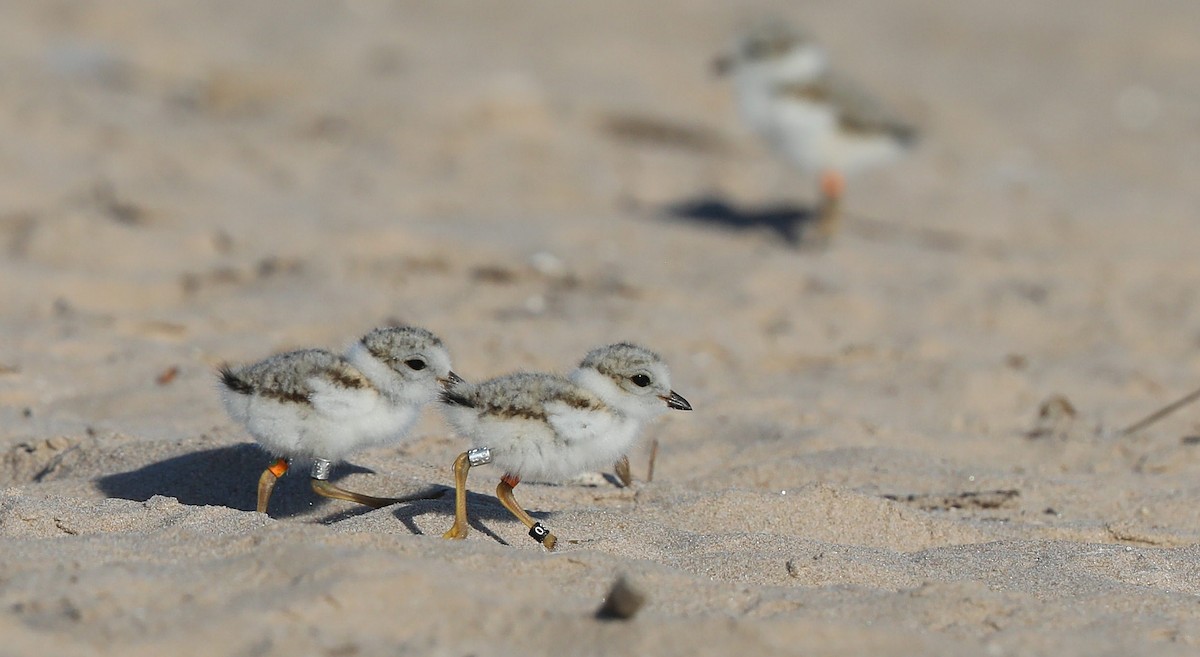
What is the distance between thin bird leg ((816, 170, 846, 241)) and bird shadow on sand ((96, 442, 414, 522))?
5348mm

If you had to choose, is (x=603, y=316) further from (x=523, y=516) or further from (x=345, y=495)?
(x=523, y=516)

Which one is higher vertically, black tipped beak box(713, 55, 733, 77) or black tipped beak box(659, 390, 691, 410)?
black tipped beak box(713, 55, 733, 77)

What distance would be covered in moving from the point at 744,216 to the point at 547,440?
255 inches

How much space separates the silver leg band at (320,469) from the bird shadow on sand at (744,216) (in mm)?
5755

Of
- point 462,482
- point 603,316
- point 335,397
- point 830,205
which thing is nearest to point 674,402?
point 462,482

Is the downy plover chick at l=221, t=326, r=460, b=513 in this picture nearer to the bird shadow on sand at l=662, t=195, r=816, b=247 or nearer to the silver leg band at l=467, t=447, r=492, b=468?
the silver leg band at l=467, t=447, r=492, b=468

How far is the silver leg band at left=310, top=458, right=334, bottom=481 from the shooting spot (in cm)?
484

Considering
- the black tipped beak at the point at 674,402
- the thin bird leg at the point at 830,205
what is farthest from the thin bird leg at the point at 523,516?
the thin bird leg at the point at 830,205

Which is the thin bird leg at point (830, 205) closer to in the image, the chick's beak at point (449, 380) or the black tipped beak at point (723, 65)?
the black tipped beak at point (723, 65)

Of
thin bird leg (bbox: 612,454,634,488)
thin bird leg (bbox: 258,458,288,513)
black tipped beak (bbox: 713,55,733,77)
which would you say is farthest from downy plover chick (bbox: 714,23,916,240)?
thin bird leg (bbox: 258,458,288,513)

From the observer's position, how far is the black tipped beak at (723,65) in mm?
10672

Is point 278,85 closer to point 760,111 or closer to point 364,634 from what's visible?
point 760,111

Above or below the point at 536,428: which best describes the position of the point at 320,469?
below

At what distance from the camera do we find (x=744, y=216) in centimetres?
1077
